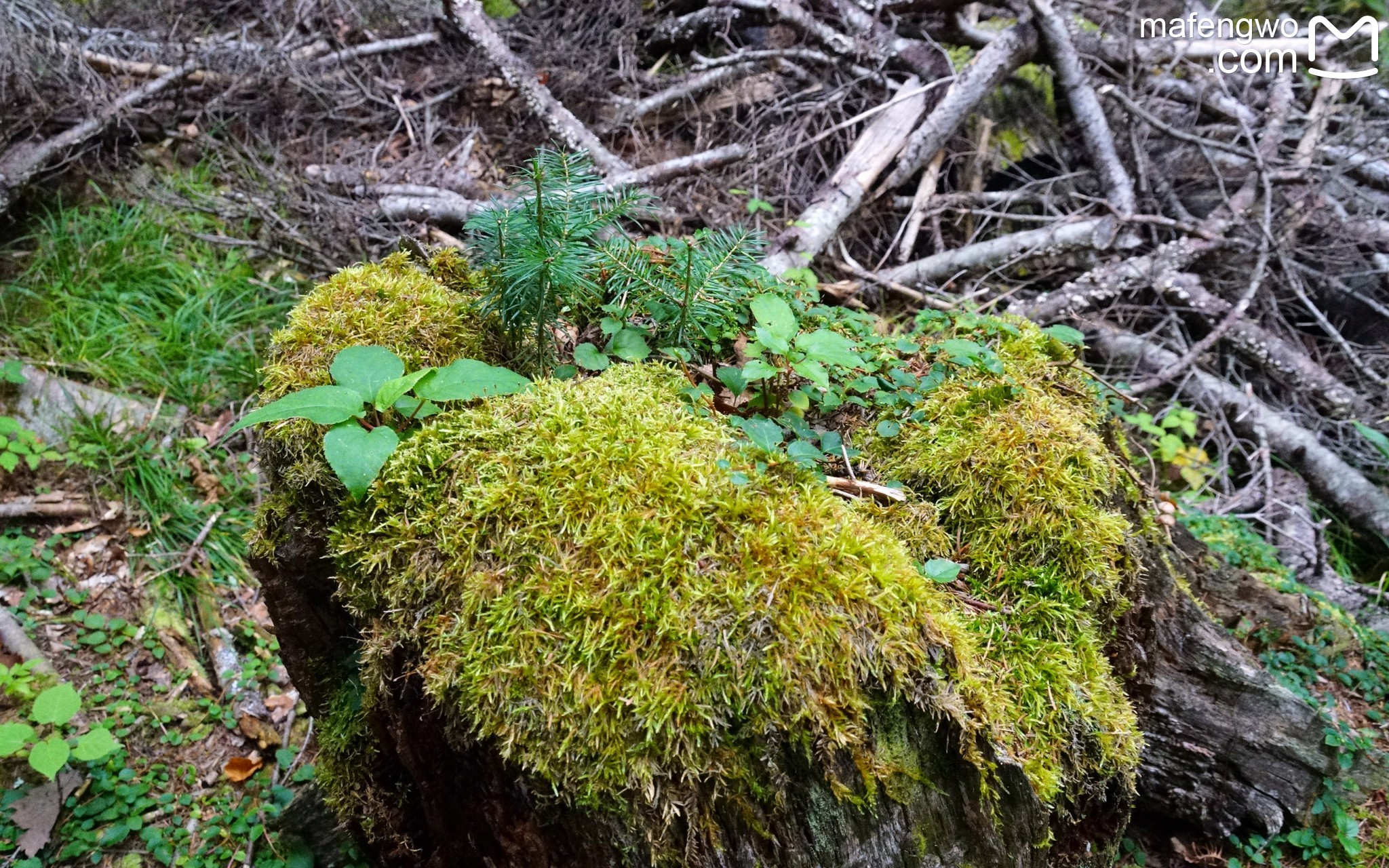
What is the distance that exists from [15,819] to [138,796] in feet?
1.21

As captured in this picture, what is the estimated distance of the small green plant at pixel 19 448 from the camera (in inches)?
144

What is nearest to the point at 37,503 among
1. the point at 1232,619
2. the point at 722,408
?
the point at 722,408

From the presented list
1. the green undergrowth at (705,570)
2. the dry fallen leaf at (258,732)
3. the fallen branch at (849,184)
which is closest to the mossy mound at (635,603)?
the green undergrowth at (705,570)

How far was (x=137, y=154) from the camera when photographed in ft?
17.3

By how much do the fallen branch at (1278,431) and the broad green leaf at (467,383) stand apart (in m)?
4.53

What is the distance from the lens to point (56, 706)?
2.71m

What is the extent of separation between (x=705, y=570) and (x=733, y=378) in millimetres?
803

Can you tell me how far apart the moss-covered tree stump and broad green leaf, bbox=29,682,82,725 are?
1056mm

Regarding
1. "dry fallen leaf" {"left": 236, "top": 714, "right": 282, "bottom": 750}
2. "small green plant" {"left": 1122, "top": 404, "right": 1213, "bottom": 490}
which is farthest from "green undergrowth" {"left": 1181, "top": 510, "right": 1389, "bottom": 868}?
"dry fallen leaf" {"left": 236, "top": 714, "right": 282, "bottom": 750}

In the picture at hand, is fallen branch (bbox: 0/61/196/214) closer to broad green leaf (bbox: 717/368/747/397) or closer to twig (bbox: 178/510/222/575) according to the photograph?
twig (bbox: 178/510/222/575)

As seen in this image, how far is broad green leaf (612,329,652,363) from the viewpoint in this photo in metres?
2.21

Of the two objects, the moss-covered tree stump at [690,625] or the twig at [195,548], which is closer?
the moss-covered tree stump at [690,625]

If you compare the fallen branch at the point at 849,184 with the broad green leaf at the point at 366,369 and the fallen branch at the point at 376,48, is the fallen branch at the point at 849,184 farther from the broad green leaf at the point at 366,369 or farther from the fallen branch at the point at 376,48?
the fallen branch at the point at 376,48

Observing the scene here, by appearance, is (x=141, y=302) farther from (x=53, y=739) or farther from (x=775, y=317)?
(x=775, y=317)
